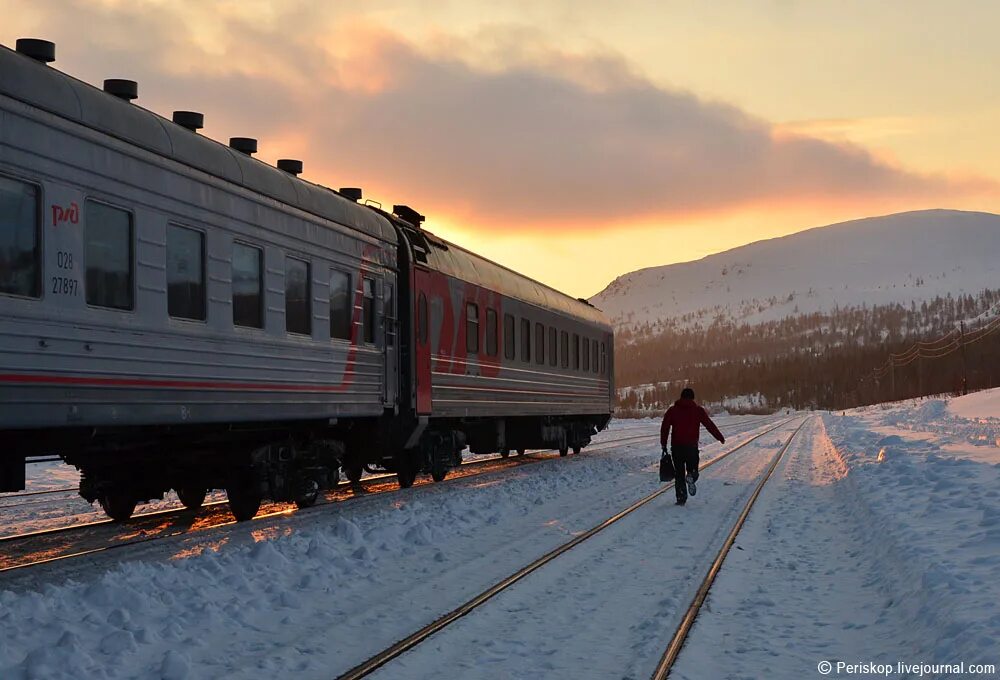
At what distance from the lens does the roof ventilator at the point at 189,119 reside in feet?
36.6

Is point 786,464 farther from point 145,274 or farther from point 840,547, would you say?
point 145,274

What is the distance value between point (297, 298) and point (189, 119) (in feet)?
7.96

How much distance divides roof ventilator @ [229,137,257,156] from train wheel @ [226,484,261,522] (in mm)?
3909

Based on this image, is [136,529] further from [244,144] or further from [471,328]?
[471,328]

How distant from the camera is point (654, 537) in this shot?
11805 mm

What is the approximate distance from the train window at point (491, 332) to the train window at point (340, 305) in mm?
6058

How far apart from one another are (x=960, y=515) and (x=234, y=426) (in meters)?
8.19

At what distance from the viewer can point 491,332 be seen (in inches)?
792

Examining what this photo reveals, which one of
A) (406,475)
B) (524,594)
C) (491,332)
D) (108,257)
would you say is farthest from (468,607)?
(491,332)

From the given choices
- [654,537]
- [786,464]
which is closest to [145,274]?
[654,537]

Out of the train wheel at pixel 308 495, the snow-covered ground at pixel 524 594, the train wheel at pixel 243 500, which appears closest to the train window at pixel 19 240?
the snow-covered ground at pixel 524 594

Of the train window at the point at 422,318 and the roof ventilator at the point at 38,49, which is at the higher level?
the roof ventilator at the point at 38,49

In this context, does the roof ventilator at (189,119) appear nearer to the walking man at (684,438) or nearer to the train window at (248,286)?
the train window at (248,286)

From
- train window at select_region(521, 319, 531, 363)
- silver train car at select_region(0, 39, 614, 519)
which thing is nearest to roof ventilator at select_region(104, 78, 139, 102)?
silver train car at select_region(0, 39, 614, 519)
